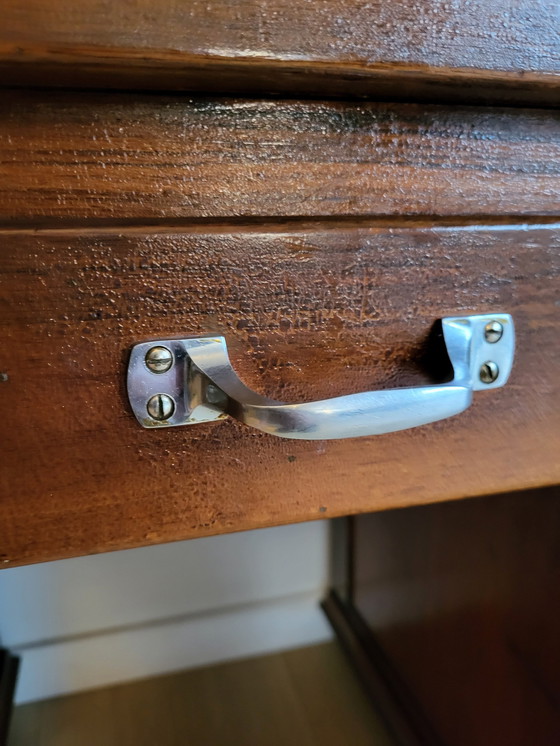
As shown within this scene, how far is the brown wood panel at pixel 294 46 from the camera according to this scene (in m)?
0.19

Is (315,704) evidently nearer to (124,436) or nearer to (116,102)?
(124,436)

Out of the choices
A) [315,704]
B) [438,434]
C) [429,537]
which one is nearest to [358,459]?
[438,434]

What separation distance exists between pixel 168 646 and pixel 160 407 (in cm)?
63

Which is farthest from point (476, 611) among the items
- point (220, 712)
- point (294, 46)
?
point (294, 46)

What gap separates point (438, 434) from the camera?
0.93 ft

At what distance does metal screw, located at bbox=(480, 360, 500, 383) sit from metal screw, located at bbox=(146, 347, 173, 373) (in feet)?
0.50

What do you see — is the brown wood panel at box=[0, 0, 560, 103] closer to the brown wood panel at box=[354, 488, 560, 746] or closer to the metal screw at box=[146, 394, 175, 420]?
the metal screw at box=[146, 394, 175, 420]

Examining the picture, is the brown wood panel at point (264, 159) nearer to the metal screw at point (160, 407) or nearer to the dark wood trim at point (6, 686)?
the metal screw at point (160, 407)

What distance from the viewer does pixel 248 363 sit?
250 millimetres

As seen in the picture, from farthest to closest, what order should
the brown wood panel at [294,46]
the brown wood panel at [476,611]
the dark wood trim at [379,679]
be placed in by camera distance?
the dark wood trim at [379,679] < the brown wood panel at [476,611] < the brown wood panel at [294,46]

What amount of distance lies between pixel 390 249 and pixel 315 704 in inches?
25.9

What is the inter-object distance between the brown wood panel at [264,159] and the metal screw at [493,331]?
2.1 inches

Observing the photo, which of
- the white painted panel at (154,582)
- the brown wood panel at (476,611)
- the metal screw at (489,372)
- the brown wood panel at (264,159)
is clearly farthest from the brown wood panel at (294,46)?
the white painted panel at (154,582)

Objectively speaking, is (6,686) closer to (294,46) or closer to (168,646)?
(168,646)
